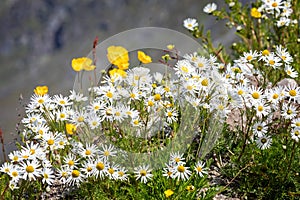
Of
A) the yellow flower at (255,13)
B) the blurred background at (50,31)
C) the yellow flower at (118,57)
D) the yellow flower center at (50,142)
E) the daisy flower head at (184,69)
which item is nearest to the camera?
the yellow flower center at (50,142)

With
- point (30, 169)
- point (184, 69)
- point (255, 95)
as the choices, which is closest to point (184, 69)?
point (184, 69)

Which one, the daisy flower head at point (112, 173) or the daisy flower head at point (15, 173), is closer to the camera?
the daisy flower head at point (15, 173)

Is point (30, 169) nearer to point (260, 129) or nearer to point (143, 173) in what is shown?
point (143, 173)

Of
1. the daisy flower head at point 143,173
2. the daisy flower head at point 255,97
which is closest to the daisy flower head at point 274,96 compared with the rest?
the daisy flower head at point 255,97

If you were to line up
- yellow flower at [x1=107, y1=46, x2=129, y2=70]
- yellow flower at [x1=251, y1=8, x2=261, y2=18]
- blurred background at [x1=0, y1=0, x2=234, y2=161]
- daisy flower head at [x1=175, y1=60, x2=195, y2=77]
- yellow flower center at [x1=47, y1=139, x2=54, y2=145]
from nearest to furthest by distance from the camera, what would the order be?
yellow flower center at [x1=47, y1=139, x2=54, y2=145]
daisy flower head at [x1=175, y1=60, x2=195, y2=77]
yellow flower at [x1=107, y1=46, x2=129, y2=70]
yellow flower at [x1=251, y1=8, x2=261, y2=18]
blurred background at [x1=0, y1=0, x2=234, y2=161]

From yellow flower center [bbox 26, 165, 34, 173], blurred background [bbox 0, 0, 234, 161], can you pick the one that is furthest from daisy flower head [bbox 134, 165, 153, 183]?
blurred background [bbox 0, 0, 234, 161]

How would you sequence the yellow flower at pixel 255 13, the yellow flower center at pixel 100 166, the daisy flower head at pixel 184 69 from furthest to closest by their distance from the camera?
the yellow flower at pixel 255 13 < the daisy flower head at pixel 184 69 < the yellow flower center at pixel 100 166

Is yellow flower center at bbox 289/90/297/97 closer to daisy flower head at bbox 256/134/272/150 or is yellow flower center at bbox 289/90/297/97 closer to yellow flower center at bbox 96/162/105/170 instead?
daisy flower head at bbox 256/134/272/150

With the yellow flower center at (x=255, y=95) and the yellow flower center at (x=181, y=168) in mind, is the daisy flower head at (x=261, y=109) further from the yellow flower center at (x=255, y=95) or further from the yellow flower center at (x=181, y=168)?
the yellow flower center at (x=181, y=168)

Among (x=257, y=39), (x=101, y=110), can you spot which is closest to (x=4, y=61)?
(x=257, y=39)
